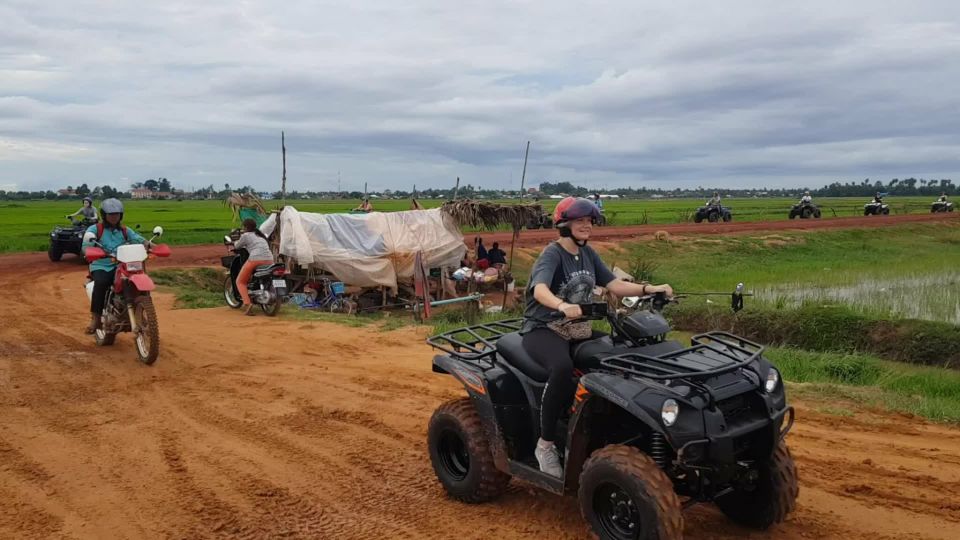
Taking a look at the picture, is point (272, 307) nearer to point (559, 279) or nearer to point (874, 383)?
point (874, 383)

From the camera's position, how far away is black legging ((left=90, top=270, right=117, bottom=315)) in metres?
9.65

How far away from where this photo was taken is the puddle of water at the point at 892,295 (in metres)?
14.3

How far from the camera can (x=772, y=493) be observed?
4262 millimetres

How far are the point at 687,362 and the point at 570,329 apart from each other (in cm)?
72

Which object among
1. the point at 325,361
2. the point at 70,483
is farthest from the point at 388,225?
the point at 70,483

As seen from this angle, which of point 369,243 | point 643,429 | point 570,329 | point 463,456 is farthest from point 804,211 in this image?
point 643,429

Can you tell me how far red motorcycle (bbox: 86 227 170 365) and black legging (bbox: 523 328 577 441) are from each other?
6150 mm

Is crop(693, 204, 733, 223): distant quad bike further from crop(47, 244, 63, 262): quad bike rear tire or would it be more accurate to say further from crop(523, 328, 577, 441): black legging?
crop(523, 328, 577, 441): black legging

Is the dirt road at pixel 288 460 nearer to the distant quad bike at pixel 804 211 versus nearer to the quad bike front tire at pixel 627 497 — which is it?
the quad bike front tire at pixel 627 497

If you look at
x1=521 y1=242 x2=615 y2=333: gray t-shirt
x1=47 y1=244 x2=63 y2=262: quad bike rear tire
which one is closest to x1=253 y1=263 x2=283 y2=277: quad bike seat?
x1=521 y1=242 x2=615 y2=333: gray t-shirt

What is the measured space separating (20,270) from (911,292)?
22.3 metres

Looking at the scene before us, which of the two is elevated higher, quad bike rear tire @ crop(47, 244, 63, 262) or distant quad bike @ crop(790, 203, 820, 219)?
distant quad bike @ crop(790, 203, 820, 219)

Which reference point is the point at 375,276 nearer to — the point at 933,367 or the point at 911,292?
the point at 933,367

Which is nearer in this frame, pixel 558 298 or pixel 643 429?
pixel 643 429
